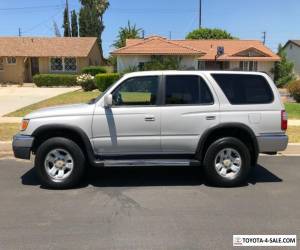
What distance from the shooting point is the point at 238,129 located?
688 cm

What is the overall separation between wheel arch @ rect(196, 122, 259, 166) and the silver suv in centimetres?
2

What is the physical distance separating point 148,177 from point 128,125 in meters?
1.22

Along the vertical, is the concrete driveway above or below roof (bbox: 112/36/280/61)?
below

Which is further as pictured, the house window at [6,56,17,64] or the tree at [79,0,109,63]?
the tree at [79,0,109,63]

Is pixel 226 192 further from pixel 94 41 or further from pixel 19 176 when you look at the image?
pixel 94 41

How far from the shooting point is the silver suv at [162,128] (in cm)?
676

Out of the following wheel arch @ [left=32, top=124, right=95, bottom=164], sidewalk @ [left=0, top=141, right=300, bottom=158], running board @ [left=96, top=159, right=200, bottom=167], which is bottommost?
sidewalk @ [left=0, top=141, right=300, bottom=158]

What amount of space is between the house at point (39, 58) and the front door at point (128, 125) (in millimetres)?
33253

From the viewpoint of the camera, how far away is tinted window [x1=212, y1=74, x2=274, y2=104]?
6949mm

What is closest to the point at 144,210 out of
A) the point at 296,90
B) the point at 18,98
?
the point at 296,90

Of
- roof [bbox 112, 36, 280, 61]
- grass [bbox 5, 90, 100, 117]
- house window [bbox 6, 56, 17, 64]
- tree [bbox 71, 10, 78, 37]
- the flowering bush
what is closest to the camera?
grass [bbox 5, 90, 100, 117]

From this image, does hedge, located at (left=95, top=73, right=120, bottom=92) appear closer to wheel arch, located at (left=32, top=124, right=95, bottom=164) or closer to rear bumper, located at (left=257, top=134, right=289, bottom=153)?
wheel arch, located at (left=32, top=124, right=95, bottom=164)

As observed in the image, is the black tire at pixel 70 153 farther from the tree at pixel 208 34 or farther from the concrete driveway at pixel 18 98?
the tree at pixel 208 34

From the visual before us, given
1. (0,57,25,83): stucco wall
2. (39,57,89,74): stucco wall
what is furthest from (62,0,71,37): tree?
(0,57,25,83): stucco wall
